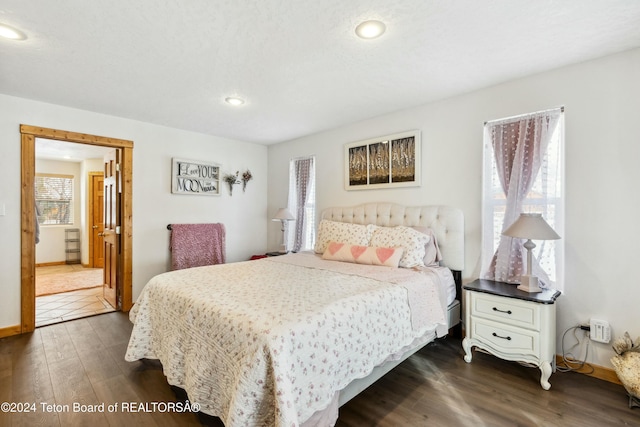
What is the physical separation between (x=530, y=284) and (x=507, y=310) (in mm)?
274

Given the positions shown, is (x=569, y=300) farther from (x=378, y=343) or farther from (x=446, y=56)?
(x=446, y=56)

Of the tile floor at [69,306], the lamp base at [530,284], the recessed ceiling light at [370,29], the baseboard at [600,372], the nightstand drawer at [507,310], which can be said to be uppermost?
the recessed ceiling light at [370,29]

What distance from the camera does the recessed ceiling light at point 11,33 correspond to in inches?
73.7

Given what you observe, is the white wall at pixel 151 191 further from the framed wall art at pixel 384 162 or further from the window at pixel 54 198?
the window at pixel 54 198

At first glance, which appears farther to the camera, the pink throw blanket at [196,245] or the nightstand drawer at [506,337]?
the pink throw blanket at [196,245]

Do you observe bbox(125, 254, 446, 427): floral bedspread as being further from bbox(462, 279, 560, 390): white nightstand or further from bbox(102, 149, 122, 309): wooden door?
bbox(102, 149, 122, 309): wooden door

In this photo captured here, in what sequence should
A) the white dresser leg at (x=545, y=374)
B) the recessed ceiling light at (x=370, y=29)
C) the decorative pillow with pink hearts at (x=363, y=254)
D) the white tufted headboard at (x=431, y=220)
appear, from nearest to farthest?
1. the recessed ceiling light at (x=370, y=29)
2. the white dresser leg at (x=545, y=374)
3. the decorative pillow with pink hearts at (x=363, y=254)
4. the white tufted headboard at (x=431, y=220)

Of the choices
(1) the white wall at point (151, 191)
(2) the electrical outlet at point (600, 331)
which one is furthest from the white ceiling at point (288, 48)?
(2) the electrical outlet at point (600, 331)

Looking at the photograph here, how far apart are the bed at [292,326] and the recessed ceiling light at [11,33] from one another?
1864 mm

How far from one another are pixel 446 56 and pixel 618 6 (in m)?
0.92

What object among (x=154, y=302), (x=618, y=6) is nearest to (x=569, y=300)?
(x=618, y=6)

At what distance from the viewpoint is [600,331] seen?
2.23 m

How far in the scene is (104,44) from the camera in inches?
81.1

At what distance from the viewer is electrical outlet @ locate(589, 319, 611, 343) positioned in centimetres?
221
